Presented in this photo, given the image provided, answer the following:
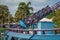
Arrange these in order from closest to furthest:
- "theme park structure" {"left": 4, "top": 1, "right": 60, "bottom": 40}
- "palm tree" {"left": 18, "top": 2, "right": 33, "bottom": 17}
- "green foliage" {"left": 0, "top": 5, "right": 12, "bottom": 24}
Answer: "theme park structure" {"left": 4, "top": 1, "right": 60, "bottom": 40} → "palm tree" {"left": 18, "top": 2, "right": 33, "bottom": 17} → "green foliage" {"left": 0, "top": 5, "right": 12, "bottom": 24}

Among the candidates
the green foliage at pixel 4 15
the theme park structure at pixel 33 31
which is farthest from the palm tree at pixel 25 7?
the theme park structure at pixel 33 31

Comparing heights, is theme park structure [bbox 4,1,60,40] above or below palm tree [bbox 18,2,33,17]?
below

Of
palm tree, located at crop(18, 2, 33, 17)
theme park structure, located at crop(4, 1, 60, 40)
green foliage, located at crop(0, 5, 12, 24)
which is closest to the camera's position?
theme park structure, located at crop(4, 1, 60, 40)

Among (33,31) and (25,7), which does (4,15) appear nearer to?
(25,7)

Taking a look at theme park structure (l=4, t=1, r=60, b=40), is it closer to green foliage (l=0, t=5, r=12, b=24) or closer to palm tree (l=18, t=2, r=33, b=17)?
palm tree (l=18, t=2, r=33, b=17)

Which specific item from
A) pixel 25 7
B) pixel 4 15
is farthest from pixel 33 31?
pixel 4 15

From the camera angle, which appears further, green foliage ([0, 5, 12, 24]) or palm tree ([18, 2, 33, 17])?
green foliage ([0, 5, 12, 24])

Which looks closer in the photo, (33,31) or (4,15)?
(33,31)

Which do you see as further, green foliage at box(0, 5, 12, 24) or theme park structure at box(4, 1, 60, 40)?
green foliage at box(0, 5, 12, 24)

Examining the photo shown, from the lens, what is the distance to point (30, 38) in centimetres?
1391

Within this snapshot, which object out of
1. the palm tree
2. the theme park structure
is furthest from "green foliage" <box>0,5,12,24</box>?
the theme park structure

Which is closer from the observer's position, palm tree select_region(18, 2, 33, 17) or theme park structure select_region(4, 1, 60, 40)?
theme park structure select_region(4, 1, 60, 40)

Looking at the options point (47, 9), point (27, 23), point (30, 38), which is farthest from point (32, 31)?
point (47, 9)

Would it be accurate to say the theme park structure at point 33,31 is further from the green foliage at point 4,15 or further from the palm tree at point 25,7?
the green foliage at point 4,15
